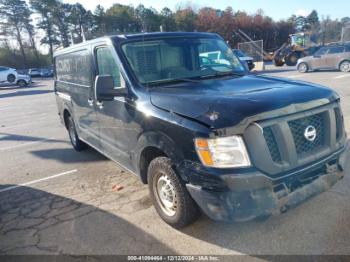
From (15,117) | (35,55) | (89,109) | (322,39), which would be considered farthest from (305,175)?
(35,55)

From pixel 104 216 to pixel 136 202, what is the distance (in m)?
0.46

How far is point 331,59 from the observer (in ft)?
59.5

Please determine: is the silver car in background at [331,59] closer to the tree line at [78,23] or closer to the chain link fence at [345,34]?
the chain link fence at [345,34]

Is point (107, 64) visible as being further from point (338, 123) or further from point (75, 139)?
point (75, 139)

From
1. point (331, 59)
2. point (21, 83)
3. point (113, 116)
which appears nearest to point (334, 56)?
point (331, 59)

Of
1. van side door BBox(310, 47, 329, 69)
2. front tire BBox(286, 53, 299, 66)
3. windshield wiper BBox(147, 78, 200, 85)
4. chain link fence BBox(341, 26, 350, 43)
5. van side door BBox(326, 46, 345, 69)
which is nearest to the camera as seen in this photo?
windshield wiper BBox(147, 78, 200, 85)

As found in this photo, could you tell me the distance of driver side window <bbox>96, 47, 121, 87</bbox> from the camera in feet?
12.7

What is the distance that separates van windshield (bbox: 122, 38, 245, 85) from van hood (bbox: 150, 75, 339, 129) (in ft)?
1.01

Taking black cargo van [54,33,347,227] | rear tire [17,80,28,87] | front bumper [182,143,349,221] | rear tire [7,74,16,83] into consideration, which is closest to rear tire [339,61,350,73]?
black cargo van [54,33,347,227]

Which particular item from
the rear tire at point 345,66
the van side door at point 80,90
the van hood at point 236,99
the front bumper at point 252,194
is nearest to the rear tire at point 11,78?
the van side door at point 80,90

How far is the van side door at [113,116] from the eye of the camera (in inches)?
150

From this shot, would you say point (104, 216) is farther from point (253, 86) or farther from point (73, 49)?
point (73, 49)

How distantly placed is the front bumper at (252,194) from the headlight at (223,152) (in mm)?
114

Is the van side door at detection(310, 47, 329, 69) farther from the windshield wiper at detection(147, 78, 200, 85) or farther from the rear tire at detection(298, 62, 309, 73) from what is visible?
the windshield wiper at detection(147, 78, 200, 85)
